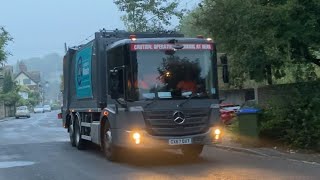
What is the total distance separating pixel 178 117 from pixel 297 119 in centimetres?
420

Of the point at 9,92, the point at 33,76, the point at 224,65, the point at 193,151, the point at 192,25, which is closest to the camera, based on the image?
the point at 224,65

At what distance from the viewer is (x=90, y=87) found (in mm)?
15562

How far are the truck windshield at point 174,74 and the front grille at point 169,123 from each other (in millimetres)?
396

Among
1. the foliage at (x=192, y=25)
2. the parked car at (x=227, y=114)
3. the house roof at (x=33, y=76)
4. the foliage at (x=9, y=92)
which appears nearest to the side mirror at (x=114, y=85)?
the foliage at (x=192, y=25)

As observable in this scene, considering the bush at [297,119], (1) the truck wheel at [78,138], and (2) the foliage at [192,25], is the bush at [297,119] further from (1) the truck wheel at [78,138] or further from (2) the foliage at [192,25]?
(1) the truck wheel at [78,138]

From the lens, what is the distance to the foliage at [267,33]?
50.1 ft

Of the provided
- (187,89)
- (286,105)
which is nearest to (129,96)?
(187,89)

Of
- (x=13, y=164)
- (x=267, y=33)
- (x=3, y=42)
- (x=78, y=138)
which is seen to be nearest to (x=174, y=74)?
(x=267, y=33)

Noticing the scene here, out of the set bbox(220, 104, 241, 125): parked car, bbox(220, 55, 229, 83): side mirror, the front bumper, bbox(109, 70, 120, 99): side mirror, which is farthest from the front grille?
bbox(220, 104, 241, 125): parked car

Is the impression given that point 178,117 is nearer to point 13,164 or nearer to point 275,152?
point 275,152

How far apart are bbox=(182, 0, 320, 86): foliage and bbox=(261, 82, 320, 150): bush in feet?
4.32

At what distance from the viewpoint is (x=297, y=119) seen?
49.7ft

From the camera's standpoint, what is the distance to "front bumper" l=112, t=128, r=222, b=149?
12.6 metres

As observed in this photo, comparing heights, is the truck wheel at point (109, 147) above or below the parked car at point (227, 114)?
below
